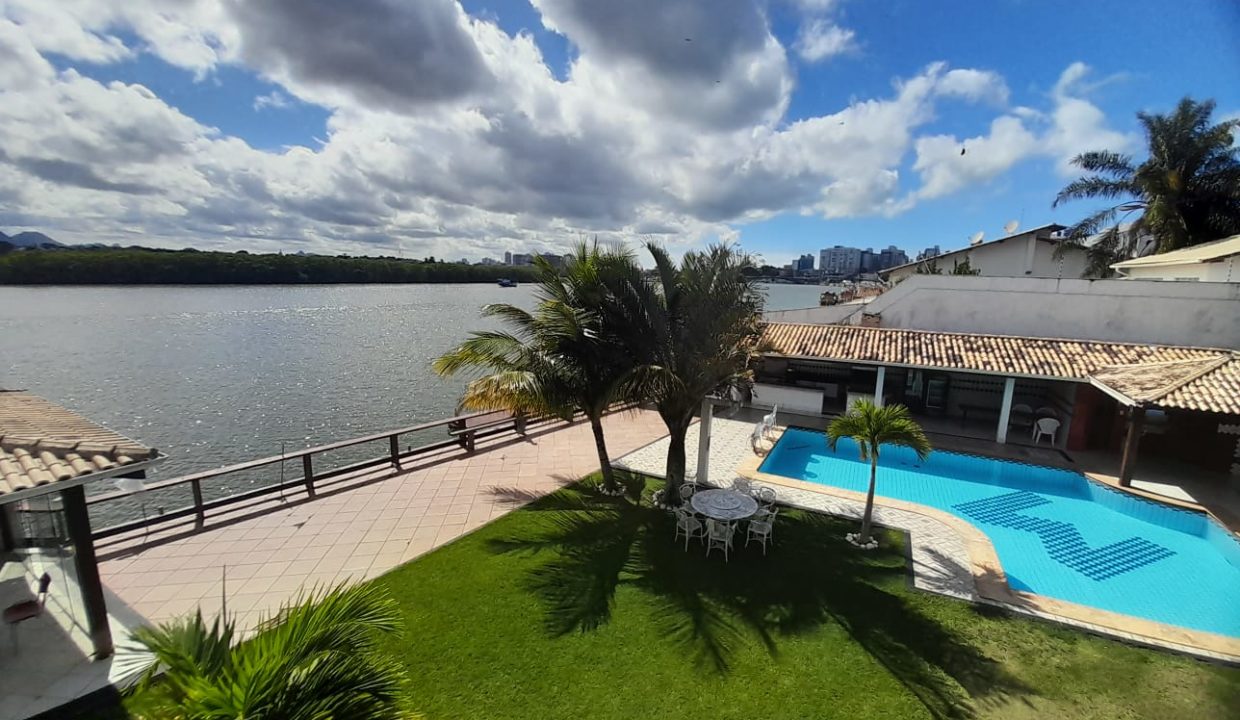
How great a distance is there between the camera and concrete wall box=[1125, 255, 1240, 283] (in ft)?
57.2

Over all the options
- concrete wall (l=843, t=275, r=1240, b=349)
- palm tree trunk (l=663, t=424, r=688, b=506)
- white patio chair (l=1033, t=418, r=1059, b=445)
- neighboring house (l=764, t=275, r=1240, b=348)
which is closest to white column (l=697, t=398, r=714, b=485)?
palm tree trunk (l=663, t=424, r=688, b=506)

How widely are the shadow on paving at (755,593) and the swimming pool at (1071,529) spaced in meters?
3.17

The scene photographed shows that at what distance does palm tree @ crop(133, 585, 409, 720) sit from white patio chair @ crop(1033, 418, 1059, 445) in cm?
1945

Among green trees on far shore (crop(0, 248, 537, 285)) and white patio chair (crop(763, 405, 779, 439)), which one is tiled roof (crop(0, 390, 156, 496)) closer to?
white patio chair (crop(763, 405, 779, 439))

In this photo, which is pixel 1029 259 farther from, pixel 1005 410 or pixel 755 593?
pixel 755 593

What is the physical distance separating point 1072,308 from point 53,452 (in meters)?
26.6

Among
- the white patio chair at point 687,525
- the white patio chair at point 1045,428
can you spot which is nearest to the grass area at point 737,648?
the white patio chair at point 687,525

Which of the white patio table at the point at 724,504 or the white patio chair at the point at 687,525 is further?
the white patio chair at the point at 687,525

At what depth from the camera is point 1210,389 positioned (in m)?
12.0

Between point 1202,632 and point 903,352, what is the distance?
11.4m

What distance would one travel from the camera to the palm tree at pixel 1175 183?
958 inches

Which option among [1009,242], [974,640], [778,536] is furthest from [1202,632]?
[1009,242]

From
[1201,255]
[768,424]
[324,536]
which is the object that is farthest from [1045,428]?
[324,536]

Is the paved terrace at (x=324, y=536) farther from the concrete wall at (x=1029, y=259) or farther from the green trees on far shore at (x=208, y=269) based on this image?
the green trees on far shore at (x=208, y=269)
